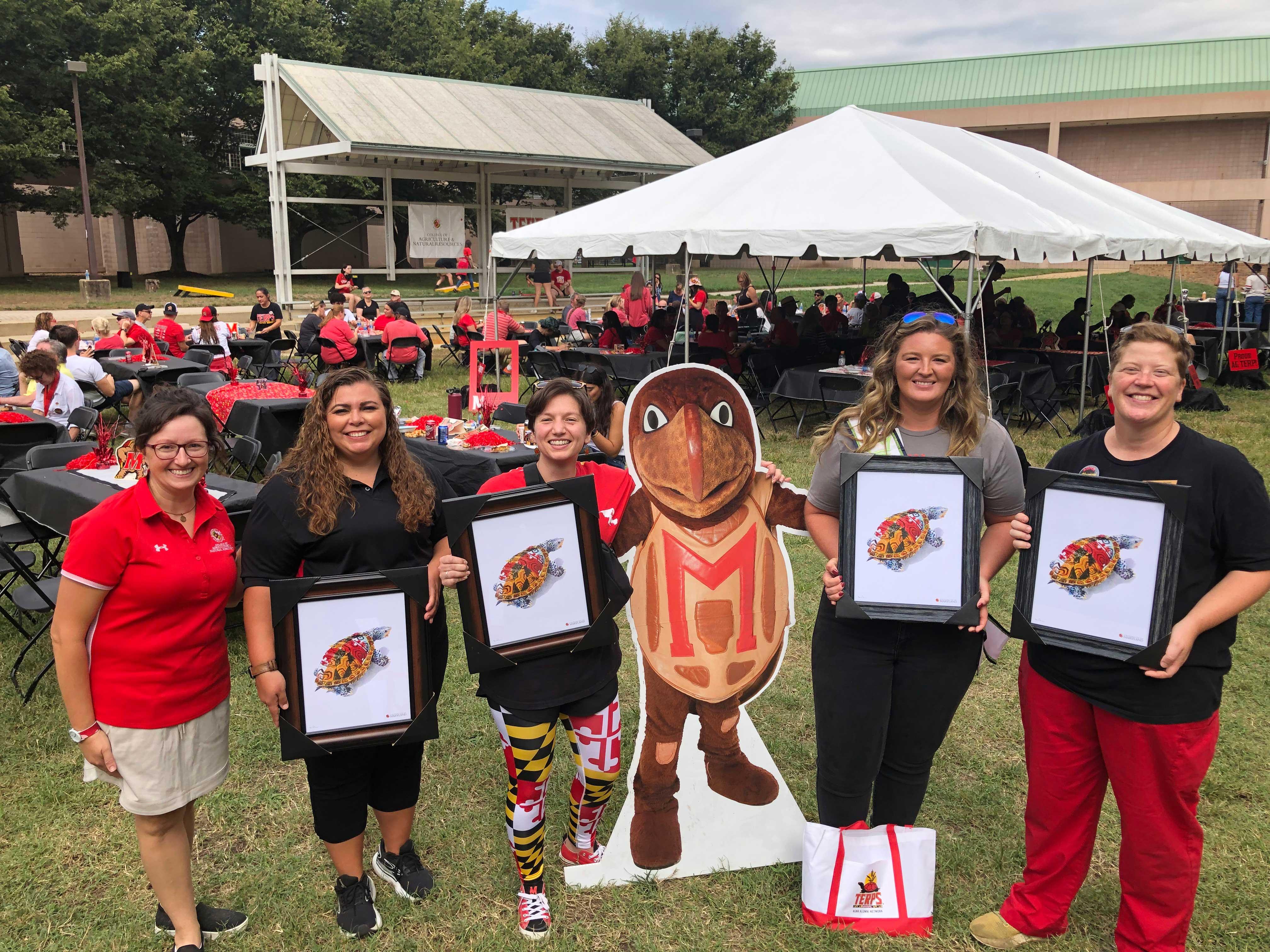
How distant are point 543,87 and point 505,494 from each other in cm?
4415

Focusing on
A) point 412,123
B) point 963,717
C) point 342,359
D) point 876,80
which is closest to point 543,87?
Result: point 876,80

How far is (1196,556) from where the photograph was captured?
2227 mm

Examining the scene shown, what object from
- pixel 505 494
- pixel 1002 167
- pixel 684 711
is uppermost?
pixel 1002 167

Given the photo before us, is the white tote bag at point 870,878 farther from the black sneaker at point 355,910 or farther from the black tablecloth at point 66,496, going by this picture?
the black tablecloth at point 66,496

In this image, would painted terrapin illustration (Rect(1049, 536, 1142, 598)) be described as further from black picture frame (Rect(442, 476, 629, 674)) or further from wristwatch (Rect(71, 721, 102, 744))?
wristwatch (Rect(71, 721, 102, 744))

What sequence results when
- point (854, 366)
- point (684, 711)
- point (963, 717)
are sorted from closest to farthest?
point (684, 711) < point (963, 717) < point (854, 366)

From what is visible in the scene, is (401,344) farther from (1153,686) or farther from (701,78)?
(701,78)

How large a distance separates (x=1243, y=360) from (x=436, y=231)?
59.9 ft

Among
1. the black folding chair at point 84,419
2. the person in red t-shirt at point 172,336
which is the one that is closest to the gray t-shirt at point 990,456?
the black folding chair at point 84,419

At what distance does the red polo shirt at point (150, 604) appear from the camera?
2.27 meters

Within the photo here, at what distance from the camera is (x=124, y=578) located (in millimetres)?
2301

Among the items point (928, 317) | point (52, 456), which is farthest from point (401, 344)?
point (928, 317)

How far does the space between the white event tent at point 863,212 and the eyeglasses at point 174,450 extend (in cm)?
707

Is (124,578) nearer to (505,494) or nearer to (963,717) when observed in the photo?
(505,494)
